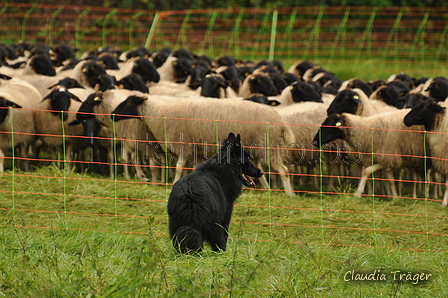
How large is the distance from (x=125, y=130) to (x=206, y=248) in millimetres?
3703

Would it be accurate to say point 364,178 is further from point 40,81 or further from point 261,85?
point 40,81

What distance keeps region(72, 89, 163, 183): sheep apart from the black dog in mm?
3175

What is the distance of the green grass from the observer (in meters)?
3.53

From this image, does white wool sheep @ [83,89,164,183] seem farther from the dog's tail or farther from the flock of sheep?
the dog's tail

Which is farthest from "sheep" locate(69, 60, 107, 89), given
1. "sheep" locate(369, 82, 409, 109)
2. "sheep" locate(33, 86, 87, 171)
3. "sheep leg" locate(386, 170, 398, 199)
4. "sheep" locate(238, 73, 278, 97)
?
"sheep leg" locate(386, 170, 398, 199)

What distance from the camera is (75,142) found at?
26.2 feet

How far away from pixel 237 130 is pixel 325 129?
41.4 inches

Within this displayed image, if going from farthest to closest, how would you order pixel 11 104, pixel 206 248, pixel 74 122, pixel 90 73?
pixel 90 73 < pixel 74 122 < pixel 11 104 < pixel 206 248

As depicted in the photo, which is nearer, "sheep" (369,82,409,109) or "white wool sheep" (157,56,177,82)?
"sheep" (369,82,409,109)

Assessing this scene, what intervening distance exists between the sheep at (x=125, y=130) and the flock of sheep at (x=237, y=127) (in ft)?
0.04

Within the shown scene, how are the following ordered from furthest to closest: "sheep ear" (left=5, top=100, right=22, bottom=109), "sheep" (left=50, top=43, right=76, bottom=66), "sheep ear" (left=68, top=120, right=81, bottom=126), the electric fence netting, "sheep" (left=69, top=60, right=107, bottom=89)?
"sheep" (left=50, top=43, right=76, bottom=66), "sheep" (left=69, top=60, right=107, bottom=89), "sheep ear" (left=68, top=120, right=81, bottom=126), "sheep ear" (left=5, top=100, right=22, bottom=109), the electric fence netting

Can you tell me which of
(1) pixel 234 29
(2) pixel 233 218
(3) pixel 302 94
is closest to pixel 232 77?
(3) pixel 302 94

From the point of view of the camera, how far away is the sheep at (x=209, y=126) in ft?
23.2

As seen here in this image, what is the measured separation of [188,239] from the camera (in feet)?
13.1
